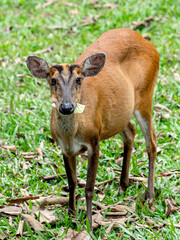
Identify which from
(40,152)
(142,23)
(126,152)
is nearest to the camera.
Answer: (126,152)

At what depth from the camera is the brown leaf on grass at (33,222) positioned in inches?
197

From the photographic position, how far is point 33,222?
507cm

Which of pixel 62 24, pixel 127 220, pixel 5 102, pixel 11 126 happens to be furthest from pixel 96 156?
pixel 62 24

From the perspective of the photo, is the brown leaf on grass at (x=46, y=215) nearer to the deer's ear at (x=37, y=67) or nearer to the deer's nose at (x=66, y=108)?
the deer's nose at (x=66, y=108)

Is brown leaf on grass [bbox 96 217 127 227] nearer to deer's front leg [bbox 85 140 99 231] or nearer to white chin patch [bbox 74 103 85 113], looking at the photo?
deer's front leg [bbox 85 140 99 231]

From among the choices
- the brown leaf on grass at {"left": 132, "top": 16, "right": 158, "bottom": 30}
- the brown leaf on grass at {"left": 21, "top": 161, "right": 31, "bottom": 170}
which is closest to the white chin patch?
the brown leaf on grass at {"left": 21, "top": 161, "right": 31, "bottom": 170}

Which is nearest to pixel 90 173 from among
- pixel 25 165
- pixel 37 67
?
pixel 37 67

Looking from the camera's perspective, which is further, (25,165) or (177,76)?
(177,76)

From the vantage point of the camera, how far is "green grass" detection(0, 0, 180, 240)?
5.49 meters

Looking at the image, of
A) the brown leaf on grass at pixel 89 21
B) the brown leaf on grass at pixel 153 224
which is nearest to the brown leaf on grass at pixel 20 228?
the brown leaf on grass at pixel 153 224

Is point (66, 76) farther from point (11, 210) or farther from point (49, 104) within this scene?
point (49, 104)

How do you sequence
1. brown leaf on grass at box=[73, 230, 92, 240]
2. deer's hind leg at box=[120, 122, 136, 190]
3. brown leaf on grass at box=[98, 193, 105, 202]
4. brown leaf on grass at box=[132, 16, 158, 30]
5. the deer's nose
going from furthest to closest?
brown leaf on grass at box=[132, 16, 158, 30], deer's hind leg at box=[120, 122, 136, 190], brown leaf on grass at box=[98, 193, 105, 202], brown leaf on grass at box=[73, 230, 92, 240], the deer's nose

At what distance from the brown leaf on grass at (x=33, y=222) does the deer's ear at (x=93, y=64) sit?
5.60ft

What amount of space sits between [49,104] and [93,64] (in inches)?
118
